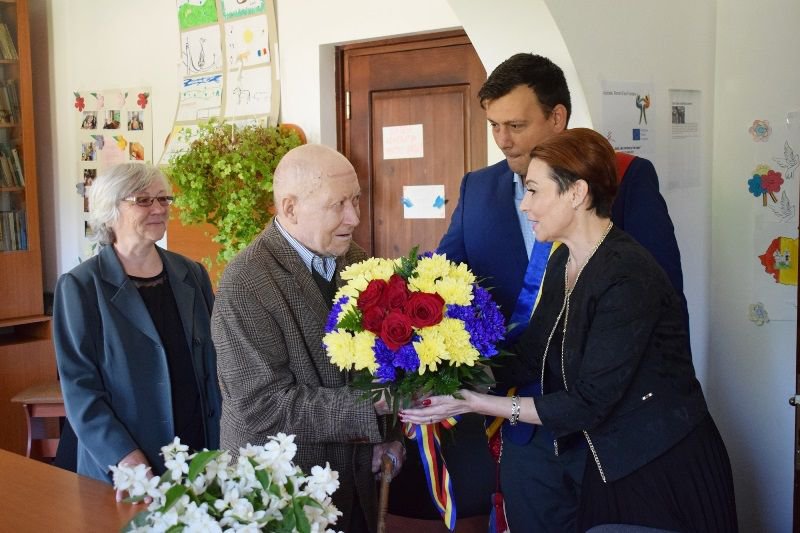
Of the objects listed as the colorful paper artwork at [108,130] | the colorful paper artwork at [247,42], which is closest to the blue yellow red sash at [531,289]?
the colorful paper artwork at [247,42]

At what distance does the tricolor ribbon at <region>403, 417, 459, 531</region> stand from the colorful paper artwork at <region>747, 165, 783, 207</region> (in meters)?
1.86

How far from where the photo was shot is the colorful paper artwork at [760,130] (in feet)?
11.3

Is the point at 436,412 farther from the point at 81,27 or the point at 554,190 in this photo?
the point at 81,27

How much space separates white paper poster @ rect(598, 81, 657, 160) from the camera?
314cm

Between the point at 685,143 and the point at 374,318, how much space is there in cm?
202

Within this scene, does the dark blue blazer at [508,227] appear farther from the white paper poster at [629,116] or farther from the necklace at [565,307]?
the white paper poster at [629,116]

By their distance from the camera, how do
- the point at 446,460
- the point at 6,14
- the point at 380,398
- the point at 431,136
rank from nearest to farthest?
the point at 380,398 → the point at 446,460 → the point at 431,136 → the point at 6,14

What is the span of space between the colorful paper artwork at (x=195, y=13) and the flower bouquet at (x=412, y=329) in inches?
132

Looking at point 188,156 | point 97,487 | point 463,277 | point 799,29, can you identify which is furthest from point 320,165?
point 188,156

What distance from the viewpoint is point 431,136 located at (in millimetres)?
4367

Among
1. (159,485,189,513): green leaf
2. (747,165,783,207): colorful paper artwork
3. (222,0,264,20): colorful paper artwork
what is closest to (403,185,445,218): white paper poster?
(222,0,264,20): colorful paper artwork

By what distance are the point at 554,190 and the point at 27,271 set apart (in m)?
4.68

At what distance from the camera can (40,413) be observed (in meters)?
4.70

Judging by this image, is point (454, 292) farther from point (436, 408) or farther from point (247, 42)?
point (247, 42)
